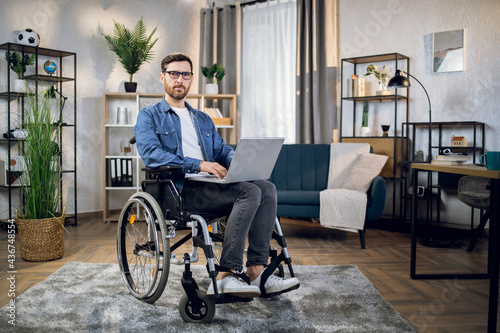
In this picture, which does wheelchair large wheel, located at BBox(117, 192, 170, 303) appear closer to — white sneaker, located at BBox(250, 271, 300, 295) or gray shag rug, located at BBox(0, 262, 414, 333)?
gray shag rug, located at BBox(0, 262, 414, 333)

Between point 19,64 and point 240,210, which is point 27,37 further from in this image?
point 240,210

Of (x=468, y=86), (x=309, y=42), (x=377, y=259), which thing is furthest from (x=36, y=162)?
Answer: (x=468, y=86)

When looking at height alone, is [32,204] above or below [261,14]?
below

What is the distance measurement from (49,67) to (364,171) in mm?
3036

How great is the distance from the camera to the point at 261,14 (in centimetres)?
485

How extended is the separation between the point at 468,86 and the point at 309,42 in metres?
1.57

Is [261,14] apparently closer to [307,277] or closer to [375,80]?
[375,80]

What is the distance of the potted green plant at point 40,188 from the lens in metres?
2.63

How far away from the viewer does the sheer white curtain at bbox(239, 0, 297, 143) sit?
4.71m

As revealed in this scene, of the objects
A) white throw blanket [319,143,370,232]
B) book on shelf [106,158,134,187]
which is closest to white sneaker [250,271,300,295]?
white throw blanket [319,143,370,232]

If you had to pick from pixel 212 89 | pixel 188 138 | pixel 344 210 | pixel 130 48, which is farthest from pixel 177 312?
pixel 130 48

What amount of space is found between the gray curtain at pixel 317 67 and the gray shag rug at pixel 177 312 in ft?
7.57

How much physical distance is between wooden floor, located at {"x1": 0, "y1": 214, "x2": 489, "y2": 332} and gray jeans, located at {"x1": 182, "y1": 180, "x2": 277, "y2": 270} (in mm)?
697

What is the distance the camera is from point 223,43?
496 centimetres
